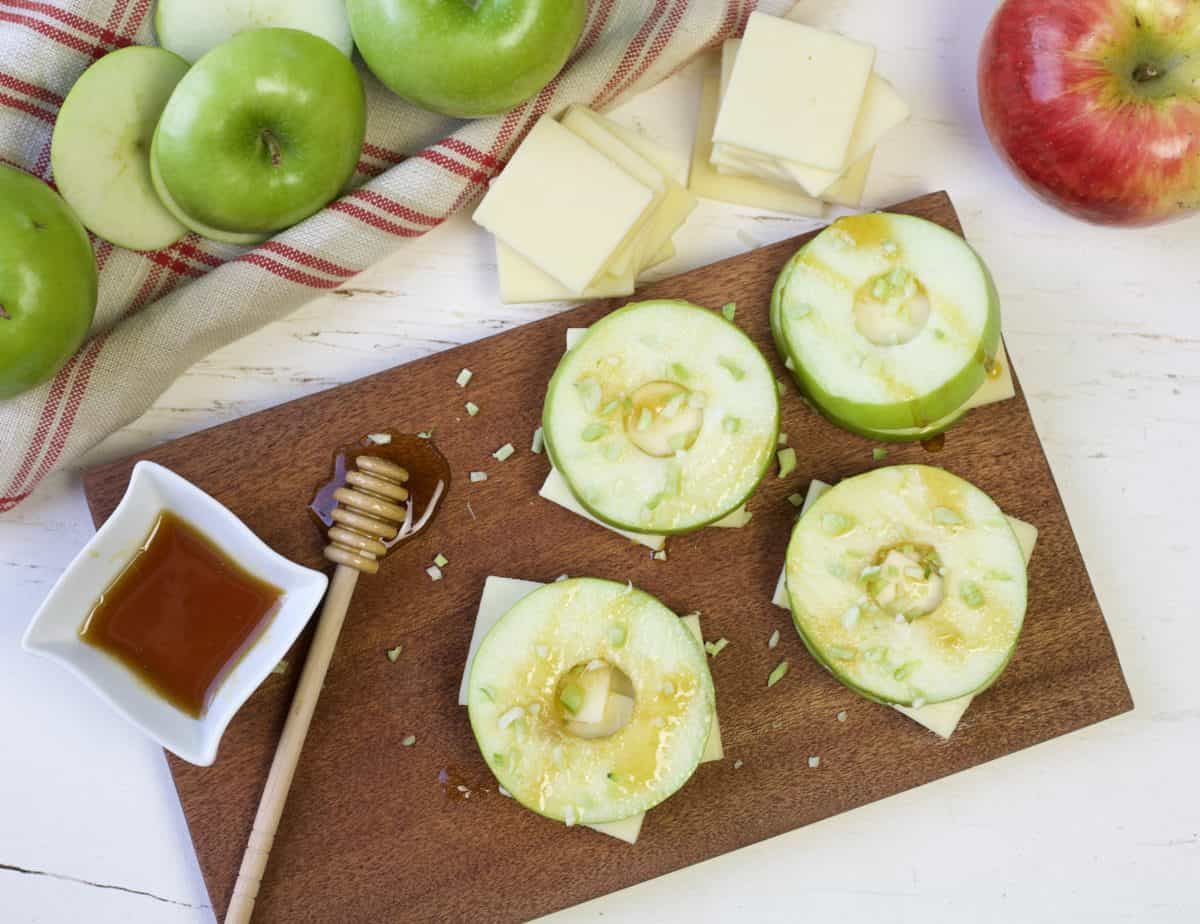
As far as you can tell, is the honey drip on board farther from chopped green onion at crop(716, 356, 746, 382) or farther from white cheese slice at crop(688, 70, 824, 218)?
white cheese slice at crop(688, 70, 824, 218)

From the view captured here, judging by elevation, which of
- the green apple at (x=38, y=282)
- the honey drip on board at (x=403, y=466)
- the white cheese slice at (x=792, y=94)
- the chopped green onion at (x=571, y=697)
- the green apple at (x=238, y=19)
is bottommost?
the chopped green onion at (x=571, y=697)

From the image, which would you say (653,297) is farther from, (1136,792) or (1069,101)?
(1136,792)

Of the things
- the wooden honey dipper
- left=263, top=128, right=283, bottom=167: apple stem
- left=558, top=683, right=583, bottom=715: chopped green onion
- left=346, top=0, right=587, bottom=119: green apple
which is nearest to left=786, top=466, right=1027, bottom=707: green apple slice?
left=558, top=683, right=583, bottom=715: chopped green onion

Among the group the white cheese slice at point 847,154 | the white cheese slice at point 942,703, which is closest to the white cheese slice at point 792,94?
the white cheese slice at point 847,154

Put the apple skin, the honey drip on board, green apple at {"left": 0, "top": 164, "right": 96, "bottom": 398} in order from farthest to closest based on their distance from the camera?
the honey drip on board, the apple skin, green apple at {"left": 0, "top": 164, "right": 96, "bottom": 398}

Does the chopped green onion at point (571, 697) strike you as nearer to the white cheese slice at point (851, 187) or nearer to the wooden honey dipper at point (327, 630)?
the wooden honey dipper at point (327, 630)

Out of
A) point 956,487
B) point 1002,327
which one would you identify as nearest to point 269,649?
point 956,487

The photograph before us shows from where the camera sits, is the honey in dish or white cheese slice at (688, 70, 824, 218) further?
white cheese slice at (688, 70, 824, 218)
